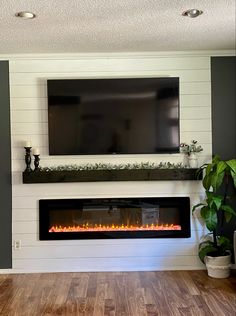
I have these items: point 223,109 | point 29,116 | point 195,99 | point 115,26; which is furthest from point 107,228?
point 115,26

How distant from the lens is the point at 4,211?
4293 millimetres

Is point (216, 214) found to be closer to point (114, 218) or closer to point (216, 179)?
point (216, 179)

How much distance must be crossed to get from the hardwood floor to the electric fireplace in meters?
0.43

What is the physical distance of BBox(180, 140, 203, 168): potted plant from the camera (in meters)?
4.25

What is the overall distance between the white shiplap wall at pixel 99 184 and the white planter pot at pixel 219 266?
1.01ft

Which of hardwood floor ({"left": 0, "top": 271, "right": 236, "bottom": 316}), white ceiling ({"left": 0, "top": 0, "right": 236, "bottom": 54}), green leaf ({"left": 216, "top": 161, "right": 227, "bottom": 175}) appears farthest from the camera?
green leaf ({"left": 216, "top": 161, "right": 227, "bottom": 175})

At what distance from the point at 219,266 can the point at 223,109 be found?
1715 mm

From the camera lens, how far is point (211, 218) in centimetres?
393

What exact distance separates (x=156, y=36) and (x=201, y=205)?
1.87 m

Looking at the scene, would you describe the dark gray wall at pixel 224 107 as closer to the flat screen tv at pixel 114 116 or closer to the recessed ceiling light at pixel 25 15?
the flat screen tv at pixel 114 116

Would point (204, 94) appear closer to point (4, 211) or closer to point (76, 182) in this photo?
point (76, 182)

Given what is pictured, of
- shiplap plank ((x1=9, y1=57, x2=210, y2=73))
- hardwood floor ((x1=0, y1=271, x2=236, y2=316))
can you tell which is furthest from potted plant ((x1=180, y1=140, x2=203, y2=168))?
hardwood floor ((x1=0, y1=271, x2=236, y2=316))

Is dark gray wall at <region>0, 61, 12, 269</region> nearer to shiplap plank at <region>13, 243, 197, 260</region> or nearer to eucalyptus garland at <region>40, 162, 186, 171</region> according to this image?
shiplap plank at <region>13, 243, 197, 260</region>

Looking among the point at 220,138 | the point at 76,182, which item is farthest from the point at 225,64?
the point at 76,182
